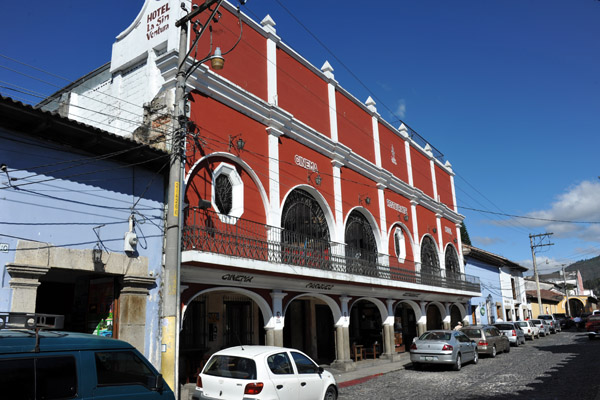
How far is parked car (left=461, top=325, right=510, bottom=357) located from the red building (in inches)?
120

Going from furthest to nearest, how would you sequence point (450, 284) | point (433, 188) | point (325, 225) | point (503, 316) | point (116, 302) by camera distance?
point (503, 316)
point (433, 188)
point (450, 284)
point (325, 225)
point (116, 302)

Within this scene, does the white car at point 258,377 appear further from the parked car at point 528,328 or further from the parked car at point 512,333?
the parked car at point 528,328

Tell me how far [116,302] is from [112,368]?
18.6 feet

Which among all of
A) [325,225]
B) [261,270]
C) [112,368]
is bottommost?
[112,368]

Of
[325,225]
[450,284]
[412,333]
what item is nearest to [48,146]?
[325,225]

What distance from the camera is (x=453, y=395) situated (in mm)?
10953

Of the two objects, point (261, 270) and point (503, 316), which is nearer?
point (261, 270)

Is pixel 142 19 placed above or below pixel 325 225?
above

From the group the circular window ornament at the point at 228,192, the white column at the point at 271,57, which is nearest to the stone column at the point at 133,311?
the circular window ornament at the point at 228,192

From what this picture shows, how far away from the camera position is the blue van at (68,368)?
15.2 ft

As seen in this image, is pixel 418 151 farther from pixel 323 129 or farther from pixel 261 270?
pixel 261 270

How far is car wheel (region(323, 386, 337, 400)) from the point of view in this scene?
9.55 meters

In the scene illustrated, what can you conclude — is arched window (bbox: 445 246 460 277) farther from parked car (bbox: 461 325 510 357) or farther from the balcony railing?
the balcony railing

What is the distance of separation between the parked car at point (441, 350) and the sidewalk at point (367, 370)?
1.26m
